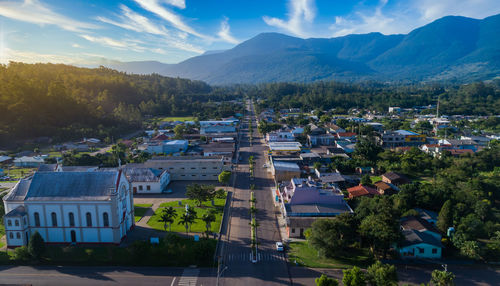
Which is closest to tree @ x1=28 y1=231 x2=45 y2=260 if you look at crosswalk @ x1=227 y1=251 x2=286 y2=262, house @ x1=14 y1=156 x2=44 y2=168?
crosswalk @ x1=227 y1=251 x2=286 y2=262

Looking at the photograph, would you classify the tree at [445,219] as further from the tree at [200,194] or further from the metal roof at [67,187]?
the metal roof at [67,187]

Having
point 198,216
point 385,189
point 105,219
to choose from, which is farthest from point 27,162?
point 385,189

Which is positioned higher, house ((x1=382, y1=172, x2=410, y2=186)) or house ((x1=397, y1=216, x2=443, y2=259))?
house ((x1=382, y1=172, x2=410, y2=186))

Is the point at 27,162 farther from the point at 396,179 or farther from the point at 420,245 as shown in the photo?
the point at 420,245

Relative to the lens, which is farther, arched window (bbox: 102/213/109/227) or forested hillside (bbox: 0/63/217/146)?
forested hillside (bbox: 0/63/217/146)

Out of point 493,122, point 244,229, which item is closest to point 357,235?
point 244,229

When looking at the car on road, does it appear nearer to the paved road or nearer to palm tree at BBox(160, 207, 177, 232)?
palm tree at BBox(160, 207, 177, 232)

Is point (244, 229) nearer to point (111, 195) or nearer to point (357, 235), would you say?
point (357, 235)
